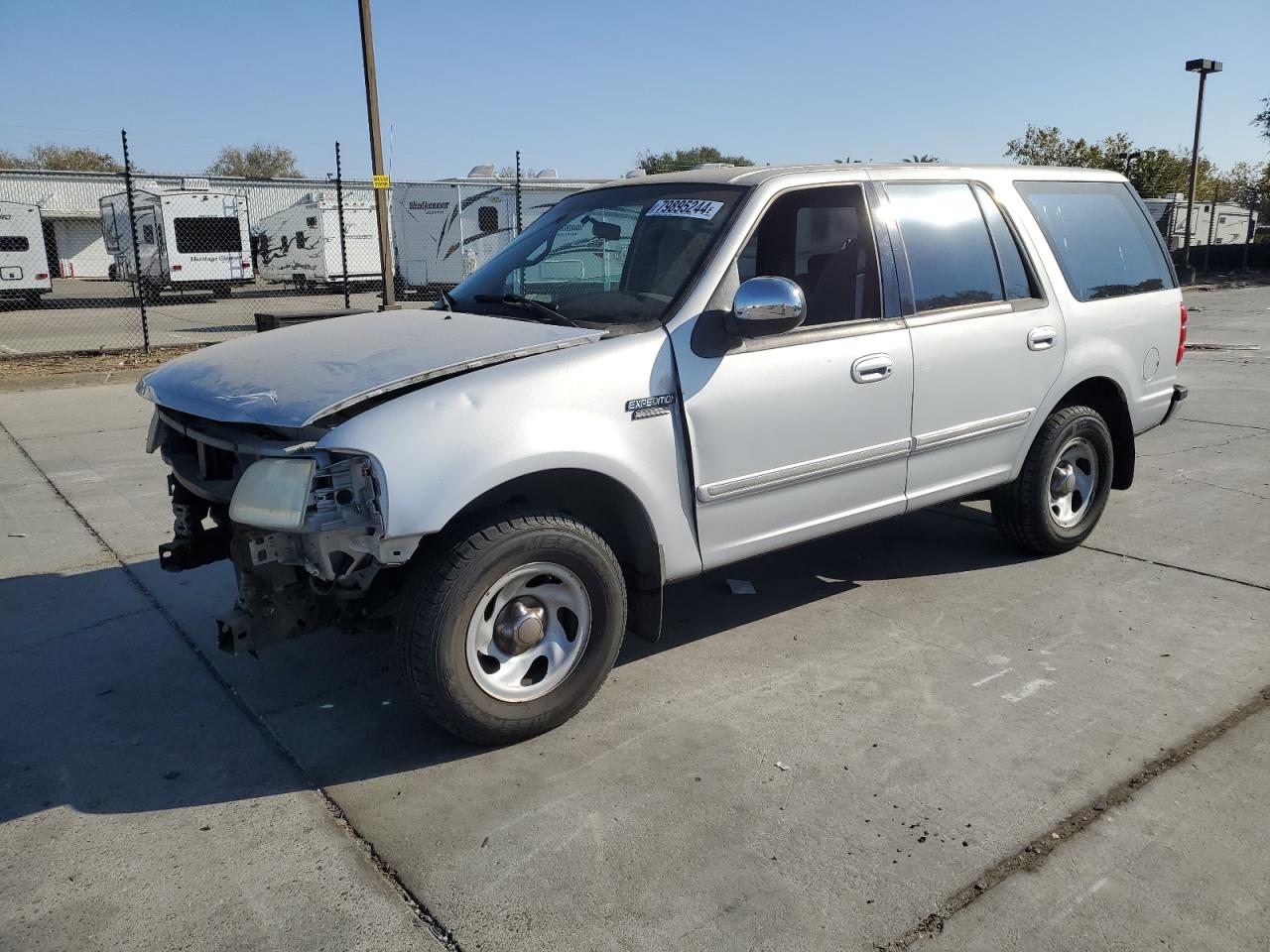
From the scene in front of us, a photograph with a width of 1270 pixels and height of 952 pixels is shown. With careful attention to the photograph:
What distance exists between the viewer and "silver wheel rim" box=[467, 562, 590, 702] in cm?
329

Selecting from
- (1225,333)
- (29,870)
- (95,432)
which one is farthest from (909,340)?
(1225,333)

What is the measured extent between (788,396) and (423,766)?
1884 mm

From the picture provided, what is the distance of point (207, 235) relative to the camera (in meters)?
25.4

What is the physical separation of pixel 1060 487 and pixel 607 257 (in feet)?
8.92

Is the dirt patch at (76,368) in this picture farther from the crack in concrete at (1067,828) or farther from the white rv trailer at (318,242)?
the white rv trailer at (318,242)

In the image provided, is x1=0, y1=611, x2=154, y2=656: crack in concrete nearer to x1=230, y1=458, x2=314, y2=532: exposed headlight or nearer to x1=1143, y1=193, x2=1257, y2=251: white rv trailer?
x1=230, y1=458, x2=314, y2=532: exposed headlight

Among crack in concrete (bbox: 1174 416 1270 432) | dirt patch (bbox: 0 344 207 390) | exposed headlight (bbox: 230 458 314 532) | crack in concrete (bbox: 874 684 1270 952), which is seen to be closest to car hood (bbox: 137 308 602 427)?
exposed headlight (bbox: 230 458 314 532)

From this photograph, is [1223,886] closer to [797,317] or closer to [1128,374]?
[797,317]

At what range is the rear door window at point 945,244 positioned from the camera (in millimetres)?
4383

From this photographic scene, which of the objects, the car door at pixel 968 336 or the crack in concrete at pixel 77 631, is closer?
the crack in concrete at pixel 77 631

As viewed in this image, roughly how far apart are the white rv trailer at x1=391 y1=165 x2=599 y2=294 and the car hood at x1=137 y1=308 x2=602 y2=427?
18.2 metres

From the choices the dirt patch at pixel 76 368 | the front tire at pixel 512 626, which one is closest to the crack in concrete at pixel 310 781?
the front tire at pixel 512 626

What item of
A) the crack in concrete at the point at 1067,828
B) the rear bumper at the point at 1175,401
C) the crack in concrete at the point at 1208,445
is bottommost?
the crack in concrete at the point at 1067,828

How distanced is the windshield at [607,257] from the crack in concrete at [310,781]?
5.94ft
